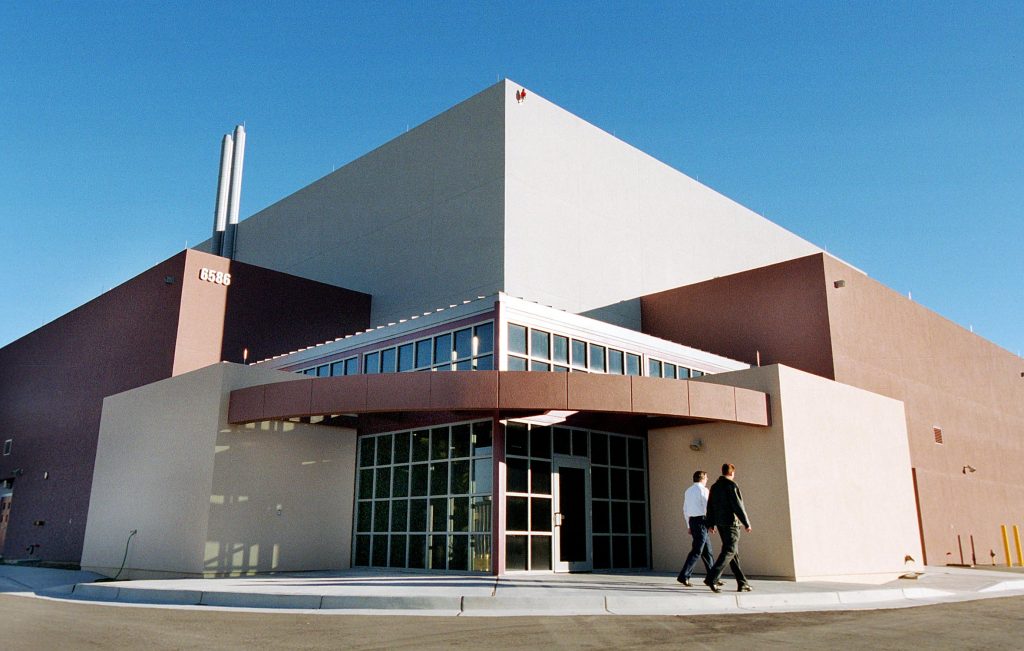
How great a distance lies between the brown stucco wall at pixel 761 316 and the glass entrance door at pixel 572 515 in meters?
8.88

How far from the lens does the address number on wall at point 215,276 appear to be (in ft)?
82.9

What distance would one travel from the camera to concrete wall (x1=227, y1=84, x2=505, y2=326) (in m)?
25.2

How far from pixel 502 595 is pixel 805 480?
7969mm

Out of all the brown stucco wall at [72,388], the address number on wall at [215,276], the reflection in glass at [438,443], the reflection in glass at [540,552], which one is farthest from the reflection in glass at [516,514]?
the address number on wall at [215,276]

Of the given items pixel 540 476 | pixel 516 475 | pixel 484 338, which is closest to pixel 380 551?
pixel 516 475

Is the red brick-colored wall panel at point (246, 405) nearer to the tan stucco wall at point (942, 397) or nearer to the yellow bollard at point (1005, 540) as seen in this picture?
the tan stucco wall at point (942, 397)

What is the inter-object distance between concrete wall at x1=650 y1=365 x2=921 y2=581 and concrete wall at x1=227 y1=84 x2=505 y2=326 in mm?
9149

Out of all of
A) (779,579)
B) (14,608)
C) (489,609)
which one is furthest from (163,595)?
(779,579)

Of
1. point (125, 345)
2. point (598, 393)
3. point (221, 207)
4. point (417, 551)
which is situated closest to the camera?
point (598, 393)

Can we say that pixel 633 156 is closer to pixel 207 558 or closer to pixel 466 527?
pixel 466 527

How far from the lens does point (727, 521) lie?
1197cm

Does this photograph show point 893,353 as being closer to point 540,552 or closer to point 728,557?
point 540,552

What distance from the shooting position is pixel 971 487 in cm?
2659

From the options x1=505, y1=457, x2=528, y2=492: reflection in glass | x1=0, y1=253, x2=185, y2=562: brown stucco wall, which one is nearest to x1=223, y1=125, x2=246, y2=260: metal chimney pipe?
x1=0, y1=253, x2=185, y2=562: brown stucco wall
